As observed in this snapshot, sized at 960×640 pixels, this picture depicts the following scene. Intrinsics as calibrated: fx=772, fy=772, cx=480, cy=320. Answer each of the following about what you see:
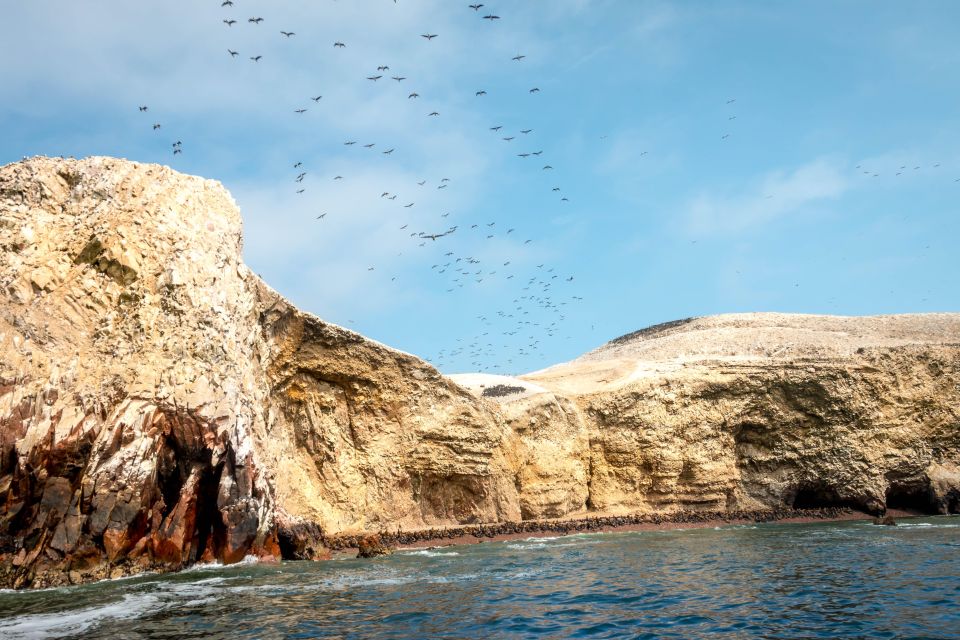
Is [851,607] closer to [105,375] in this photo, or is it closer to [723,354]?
[105,375]

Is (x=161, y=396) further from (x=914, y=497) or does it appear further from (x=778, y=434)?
(x=914, y=497)

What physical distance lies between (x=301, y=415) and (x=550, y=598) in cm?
2083

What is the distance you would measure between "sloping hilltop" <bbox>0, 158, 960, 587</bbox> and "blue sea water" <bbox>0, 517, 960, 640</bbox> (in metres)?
2.74

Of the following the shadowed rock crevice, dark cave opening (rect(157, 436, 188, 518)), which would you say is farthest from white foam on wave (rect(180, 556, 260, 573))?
Answer: the shadowed rock crevice

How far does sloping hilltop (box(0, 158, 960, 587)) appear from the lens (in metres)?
23.0

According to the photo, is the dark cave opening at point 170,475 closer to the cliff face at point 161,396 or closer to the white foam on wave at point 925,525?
the cliff face at point 161,396

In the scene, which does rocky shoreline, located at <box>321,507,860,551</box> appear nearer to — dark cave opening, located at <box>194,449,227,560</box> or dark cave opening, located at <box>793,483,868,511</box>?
dark cave opening, located at <box>793,483,868,511</box>

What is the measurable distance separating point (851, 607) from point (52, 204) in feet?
91.8

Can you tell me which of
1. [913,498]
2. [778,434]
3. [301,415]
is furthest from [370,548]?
[913,498]

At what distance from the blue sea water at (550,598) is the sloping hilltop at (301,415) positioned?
8.99 ft

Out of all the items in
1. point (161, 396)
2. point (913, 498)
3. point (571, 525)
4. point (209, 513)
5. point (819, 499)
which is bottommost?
point (571, 525)

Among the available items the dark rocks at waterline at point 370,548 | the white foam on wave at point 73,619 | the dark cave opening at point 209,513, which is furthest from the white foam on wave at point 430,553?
the white foam on wave at point 73,619

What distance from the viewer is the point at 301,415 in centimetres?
3578

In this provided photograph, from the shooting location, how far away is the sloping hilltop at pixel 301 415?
22984 millimetres
